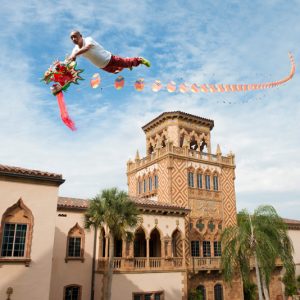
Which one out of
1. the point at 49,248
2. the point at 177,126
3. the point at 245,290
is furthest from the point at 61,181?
the point at 245,290

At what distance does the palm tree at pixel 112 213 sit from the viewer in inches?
842

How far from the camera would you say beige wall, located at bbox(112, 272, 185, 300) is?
2538 centimetres

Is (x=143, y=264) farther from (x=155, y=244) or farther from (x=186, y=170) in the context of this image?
(x=186, y=170)

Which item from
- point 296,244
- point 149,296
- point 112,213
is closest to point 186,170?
point 149,296

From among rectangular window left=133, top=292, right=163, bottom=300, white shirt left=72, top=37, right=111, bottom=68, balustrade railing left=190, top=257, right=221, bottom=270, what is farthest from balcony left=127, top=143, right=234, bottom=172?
white shirt left=72, top=37, right=111, bottom=68

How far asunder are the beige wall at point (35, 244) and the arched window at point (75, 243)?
670cm

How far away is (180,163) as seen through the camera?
3506 centimetres

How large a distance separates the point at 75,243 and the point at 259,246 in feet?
43.6

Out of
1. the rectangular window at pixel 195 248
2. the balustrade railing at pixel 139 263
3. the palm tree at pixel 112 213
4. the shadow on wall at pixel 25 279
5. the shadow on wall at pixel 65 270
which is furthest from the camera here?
the rectangular window at pixel 195 248

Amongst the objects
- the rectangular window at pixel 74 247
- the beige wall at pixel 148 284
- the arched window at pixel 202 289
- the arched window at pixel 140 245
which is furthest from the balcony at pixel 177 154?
the rectangular window at pixel 74 247

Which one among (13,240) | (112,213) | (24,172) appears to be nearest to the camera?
(13,240)

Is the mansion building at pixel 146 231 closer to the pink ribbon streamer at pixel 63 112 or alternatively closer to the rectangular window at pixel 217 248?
the rectangular window at pixel 217 248

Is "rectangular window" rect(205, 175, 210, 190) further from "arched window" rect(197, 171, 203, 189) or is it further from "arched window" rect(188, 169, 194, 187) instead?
"arched window" rect(188, 169, 194, 187)

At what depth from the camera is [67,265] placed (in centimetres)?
2528
